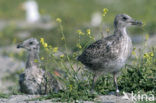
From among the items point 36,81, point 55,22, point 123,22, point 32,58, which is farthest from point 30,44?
point 55,22

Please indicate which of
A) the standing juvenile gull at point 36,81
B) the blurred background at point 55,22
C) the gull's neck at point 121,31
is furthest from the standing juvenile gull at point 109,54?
the standing juvenile gull at point 36,81

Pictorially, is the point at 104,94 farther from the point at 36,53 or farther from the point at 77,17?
the point at 77,17

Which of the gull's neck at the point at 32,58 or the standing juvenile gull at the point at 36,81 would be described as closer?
the standing juvenile gull at the point at 36,81

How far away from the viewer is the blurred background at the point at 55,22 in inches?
417

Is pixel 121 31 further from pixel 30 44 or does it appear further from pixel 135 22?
pixel 30 44

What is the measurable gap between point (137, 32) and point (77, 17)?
275 inches

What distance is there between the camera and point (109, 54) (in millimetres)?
7602

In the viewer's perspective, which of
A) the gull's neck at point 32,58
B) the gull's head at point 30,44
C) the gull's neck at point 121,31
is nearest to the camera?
the gull's neck at point 121,31

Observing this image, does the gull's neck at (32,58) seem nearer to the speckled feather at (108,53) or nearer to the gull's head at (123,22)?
the speckled feather at (108,53)

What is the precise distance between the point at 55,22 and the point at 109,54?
15.1 m

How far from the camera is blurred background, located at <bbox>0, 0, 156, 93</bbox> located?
10595 mm

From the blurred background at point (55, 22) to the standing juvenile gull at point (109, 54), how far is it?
0.66 metres

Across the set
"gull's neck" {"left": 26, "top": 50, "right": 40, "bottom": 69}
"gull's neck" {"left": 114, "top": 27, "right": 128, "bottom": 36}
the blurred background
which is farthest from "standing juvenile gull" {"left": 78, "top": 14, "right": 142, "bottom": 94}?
"gull's neck" {"left": 26, "top": 50, "right": 40, "bottom": 69}

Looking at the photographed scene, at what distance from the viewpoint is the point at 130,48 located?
7730 mm
